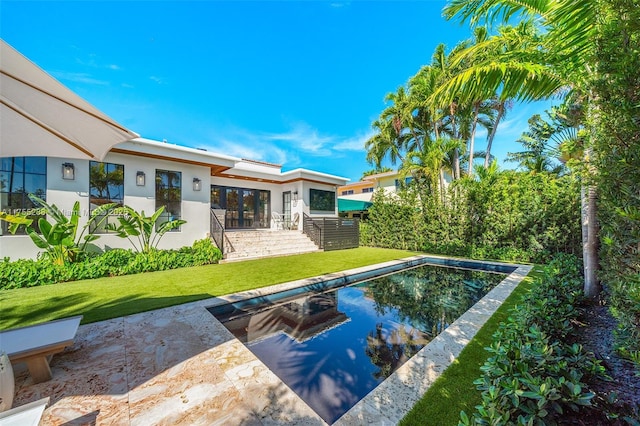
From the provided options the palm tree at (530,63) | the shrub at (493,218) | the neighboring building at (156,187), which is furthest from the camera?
the shrub at (493,218)

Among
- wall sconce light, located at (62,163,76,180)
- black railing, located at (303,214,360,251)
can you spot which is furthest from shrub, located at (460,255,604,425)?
wall sconce light, located at (62,163,76,180)

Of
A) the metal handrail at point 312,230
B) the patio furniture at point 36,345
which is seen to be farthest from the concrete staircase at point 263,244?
the patio furniture at point 36,345

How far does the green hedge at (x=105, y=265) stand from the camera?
905cm

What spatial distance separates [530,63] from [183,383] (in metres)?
9.86

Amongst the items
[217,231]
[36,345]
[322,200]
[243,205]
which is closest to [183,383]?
[36,345]

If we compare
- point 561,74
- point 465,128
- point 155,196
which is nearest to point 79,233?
point 155,196

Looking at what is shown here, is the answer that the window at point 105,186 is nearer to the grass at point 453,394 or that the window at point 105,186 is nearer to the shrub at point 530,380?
the grass at point 453,394

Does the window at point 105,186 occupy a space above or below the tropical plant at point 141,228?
above

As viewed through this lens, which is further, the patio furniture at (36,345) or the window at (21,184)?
the window at (21,184)

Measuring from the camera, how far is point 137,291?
8438 mm

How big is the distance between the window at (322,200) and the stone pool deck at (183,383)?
55.5 ft

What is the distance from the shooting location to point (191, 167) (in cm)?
1509

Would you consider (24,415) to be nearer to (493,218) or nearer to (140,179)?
(140,179)

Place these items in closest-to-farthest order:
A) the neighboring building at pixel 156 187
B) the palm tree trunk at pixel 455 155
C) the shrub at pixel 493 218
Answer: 1. the neighboring building at pixel 156 187
2. the shrub at pixel 493 218
3. the palm tree trunk at pixel 455 155
